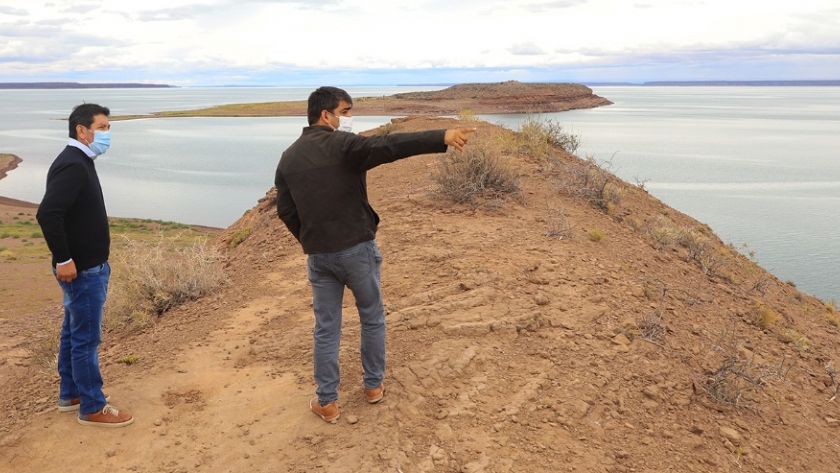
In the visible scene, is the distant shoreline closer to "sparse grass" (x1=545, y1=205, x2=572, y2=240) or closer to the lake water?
the lake water

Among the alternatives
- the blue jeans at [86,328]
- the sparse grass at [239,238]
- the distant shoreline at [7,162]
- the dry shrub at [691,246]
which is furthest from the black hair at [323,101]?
the distant shoreline at [7,162]

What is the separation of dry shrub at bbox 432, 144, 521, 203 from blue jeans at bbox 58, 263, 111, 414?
4.63 meters

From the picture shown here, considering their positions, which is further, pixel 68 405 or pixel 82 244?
pixel 68 405

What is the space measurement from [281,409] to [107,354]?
2250 mm

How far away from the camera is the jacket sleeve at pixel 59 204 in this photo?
3.57 meters

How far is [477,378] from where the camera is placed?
13.8ft

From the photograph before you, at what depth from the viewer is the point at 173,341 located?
542 cm

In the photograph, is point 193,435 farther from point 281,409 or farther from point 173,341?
point 173,341

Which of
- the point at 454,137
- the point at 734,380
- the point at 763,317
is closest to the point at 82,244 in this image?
the point at 454,137

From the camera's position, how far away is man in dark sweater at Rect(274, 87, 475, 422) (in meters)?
3.29

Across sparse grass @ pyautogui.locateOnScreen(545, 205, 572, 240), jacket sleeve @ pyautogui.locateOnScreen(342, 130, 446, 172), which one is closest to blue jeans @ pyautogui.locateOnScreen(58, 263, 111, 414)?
jacket sleeve @ pyautogui.locateOnScreen(342, 130, 446, 172)

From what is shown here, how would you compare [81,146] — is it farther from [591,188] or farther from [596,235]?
[591,188]

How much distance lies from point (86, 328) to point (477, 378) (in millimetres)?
2450

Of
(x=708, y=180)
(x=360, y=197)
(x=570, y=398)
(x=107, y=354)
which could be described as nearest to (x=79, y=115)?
(x=360, y=197)
